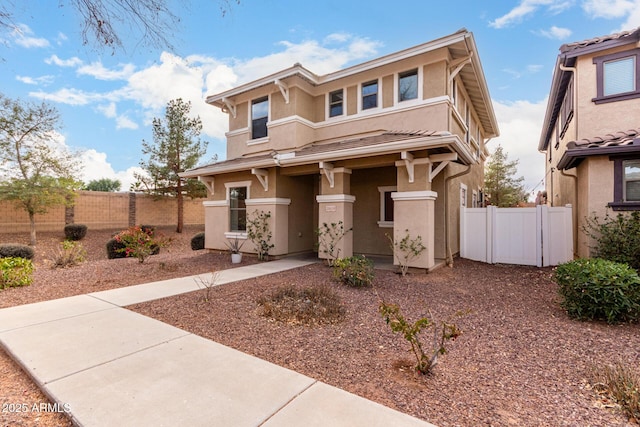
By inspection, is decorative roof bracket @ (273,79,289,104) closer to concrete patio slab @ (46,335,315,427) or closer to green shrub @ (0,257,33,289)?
green shrub @ (0,257,33,289)

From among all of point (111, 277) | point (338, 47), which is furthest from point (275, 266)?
point (338, 47)

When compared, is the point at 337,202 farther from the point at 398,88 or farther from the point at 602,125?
the point at 602,125

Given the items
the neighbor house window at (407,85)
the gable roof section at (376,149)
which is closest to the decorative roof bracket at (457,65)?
the neighbor house window at (407,85)

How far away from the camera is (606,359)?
349 centimetres

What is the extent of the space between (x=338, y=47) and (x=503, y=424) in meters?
10.2

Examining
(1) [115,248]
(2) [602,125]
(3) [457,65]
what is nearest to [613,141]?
(2) [602,125]

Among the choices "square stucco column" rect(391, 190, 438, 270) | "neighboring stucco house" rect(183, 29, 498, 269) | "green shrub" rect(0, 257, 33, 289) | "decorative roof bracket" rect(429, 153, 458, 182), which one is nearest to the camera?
→ "green shrub" rect(0, 257, 33, 289)

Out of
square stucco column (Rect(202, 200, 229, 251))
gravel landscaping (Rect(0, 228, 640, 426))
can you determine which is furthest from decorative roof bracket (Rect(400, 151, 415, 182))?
square stucco column (Rect(202, 200, 229, 251))

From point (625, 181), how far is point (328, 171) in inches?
284

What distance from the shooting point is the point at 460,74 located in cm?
1042

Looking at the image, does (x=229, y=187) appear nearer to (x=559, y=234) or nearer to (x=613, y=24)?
(x=559, y=234)

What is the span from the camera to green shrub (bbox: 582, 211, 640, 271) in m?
6.63

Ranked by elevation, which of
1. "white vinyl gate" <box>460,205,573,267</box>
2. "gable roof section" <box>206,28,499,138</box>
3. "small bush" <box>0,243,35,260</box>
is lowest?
"small bush" <box>0,243,35,260</box>

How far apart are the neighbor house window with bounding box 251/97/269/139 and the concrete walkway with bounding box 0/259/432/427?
894 cm
